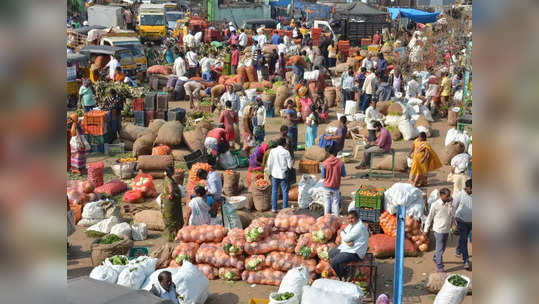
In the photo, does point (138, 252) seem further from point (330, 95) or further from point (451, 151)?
point (330, 95)

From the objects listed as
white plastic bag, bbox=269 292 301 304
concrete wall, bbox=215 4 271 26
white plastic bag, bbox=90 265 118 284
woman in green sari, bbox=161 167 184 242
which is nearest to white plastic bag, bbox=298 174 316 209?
woman in green sari, bbox=161 167 184 242

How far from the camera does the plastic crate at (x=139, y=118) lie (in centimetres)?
1527

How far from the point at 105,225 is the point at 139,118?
241 inches

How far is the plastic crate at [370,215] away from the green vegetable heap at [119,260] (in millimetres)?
3513

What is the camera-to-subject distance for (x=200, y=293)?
7562 millimetres

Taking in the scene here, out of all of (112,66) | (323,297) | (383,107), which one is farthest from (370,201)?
(112,66)

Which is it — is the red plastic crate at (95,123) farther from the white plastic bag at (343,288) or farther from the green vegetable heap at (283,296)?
the white plastic bag at (343,288)

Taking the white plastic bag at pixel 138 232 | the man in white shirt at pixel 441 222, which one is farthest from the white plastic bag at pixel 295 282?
the white plastic bag at pixel 138 232

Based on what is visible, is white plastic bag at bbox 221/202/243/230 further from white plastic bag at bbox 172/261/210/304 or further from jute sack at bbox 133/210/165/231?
white plastic bag at bbox 172/261/210/304

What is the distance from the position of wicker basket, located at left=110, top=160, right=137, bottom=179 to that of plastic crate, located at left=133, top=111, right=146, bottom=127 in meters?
2.88

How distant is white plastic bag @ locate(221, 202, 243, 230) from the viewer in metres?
9.07
